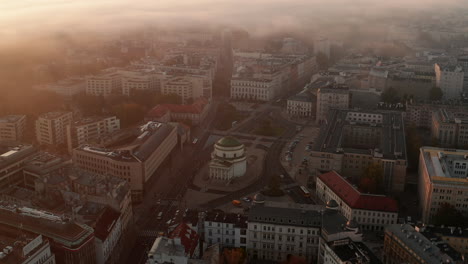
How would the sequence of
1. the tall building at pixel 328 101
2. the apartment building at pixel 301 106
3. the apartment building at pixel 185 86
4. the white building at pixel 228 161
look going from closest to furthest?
the white building at pixel 228 161 → the tall building at pixel 328 101 → the apartment building at pixel 301 106 → the apartment building at pixel 185 86

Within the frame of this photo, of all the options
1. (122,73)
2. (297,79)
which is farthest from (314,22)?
(122,73)

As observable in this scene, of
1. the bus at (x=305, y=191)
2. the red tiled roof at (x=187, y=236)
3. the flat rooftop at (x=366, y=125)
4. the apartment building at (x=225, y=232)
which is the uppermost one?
the flat rooftop at (x=366, y=125)

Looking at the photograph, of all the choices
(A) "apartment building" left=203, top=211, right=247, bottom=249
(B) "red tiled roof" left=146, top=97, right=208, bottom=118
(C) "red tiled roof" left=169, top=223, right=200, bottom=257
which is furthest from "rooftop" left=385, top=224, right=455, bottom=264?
(B) "red tiled roof" left=146, top=97, right=208, bottom=118

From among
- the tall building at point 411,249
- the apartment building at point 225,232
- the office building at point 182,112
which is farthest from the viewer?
the office building at point 182,112

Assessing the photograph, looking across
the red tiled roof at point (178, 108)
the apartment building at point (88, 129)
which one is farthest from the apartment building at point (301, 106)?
the apartment building at point (88, 129)

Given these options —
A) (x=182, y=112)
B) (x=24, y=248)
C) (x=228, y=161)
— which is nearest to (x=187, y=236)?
→ (x=24, y=248)

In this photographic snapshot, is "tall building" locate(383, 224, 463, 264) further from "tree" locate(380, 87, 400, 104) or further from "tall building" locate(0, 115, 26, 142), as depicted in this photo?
"tree" locate(380, 87, 400, 104)

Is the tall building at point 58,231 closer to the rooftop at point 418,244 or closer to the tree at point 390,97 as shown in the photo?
the rooftop at point 418,244
